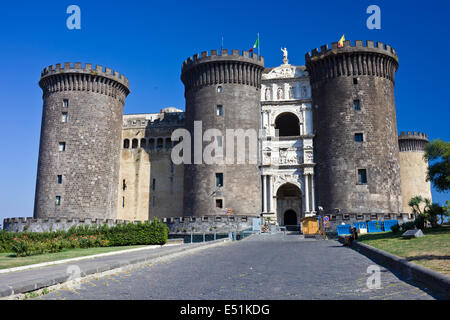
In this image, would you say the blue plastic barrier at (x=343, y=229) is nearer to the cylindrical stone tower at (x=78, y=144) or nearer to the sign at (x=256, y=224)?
the sign at (x=256, y=224)

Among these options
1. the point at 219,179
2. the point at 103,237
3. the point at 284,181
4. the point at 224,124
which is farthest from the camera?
the point at 284,181

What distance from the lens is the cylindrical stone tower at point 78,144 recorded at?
38375 mm

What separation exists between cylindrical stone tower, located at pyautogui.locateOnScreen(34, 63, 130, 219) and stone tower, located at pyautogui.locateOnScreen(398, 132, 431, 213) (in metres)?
33.1

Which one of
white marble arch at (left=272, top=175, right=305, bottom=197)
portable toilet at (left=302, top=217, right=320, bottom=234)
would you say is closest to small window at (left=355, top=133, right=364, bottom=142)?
white marble arch at (left=272, top=175, right=305, bottom=197)

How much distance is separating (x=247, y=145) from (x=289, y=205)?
823 centimetres

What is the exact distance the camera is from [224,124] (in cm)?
3978

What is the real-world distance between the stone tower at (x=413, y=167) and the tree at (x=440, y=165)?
22989 millimetres

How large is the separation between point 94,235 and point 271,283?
691 inches

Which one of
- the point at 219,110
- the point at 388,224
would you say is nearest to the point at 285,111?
the point at 219,110

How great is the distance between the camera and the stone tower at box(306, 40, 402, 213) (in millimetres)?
36625

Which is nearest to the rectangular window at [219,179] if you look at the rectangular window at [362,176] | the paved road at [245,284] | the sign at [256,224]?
the sign at [256,224]

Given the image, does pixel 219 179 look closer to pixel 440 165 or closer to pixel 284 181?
pixel 284 181

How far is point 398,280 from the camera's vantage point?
8.37 metres
